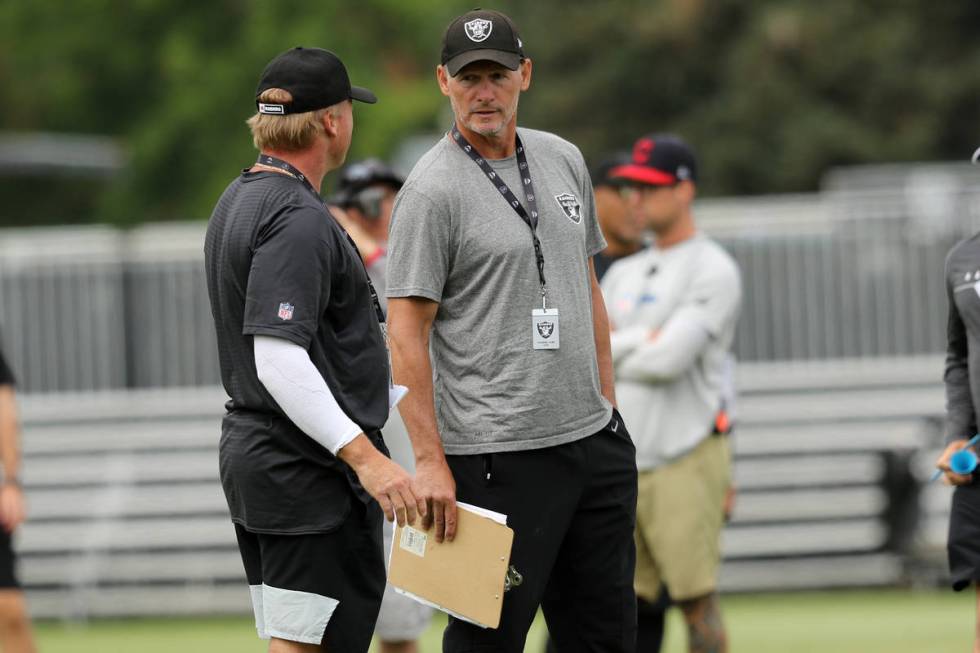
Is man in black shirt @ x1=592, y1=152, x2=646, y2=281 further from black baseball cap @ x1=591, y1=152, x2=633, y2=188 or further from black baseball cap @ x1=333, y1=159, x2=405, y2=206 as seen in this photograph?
black baseball cap @ x1=333, y1=159, x2=405, y2=206

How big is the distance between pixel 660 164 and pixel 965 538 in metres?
2.28

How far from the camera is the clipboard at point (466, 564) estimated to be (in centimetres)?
512

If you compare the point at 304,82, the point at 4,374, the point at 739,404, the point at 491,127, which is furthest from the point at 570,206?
the point at 739,404

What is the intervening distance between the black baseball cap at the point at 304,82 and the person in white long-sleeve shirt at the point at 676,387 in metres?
Answer: 2.59

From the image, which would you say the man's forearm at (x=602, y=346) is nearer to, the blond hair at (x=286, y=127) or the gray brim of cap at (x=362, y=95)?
the gray brim of cap at (x=362, y=95)

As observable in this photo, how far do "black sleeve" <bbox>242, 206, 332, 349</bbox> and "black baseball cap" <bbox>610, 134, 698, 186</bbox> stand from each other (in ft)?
9.77

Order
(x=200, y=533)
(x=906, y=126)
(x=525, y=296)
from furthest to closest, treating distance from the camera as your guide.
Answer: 1. (x=906, y=126)
2. (x=200, y=533)
3. (x=525, y=296)

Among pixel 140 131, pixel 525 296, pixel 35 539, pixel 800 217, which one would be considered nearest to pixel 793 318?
pixel 800 217

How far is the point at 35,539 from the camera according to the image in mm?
13773

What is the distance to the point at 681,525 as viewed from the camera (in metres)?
7.43

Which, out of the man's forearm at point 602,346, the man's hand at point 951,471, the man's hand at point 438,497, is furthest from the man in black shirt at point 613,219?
the man's hand at point 438,497

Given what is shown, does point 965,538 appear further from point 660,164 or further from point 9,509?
point 9,509

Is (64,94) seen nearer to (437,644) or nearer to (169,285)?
(169,285)

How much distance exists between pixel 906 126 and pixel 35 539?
Result: 24.4 metres
